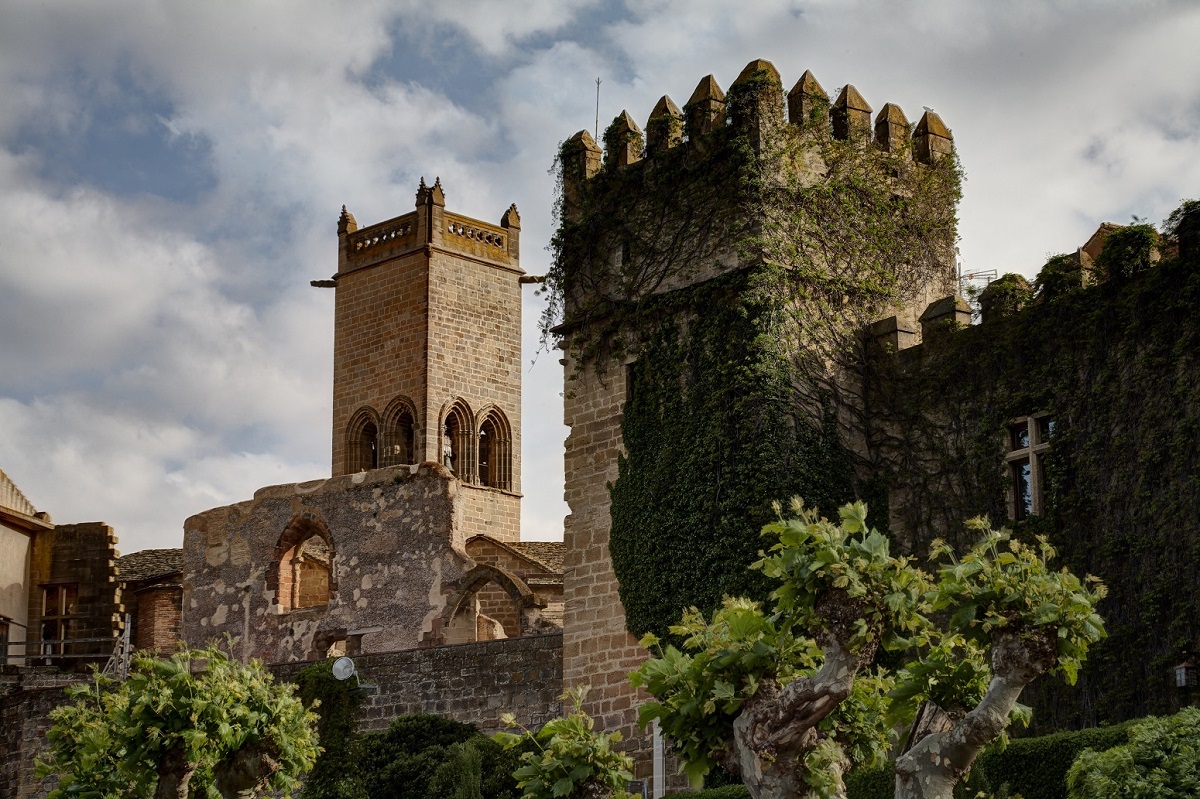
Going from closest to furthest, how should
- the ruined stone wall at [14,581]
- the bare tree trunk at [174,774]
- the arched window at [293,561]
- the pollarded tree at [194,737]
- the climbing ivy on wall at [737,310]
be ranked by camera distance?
the pollarded tree at [194,737], the bare tree trunk at [174,774], the climbing ivy on wall at [737,310], the arched window at [293,561], the ruined stone wall at [14,581]

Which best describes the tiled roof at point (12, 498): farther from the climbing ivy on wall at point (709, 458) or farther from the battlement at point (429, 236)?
the climbing ivy on wall at point (709, 458)

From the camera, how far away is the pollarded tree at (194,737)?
16.6 metres

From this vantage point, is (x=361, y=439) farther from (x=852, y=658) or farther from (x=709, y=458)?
(x=852, y=658)

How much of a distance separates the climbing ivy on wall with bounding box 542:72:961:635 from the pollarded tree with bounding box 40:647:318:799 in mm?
4901

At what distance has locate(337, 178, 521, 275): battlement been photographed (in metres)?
47.5

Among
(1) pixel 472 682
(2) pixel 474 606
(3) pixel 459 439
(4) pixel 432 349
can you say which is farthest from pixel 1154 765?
(3) pixel 459 439

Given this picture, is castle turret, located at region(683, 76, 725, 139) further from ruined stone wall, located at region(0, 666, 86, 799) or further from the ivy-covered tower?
ruined stone wall, located at region(0, 666, 86, 799)

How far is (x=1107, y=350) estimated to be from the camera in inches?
720

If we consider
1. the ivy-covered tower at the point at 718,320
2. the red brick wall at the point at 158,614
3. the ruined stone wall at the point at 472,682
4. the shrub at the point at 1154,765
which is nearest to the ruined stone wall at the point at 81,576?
the red brick wall at the point at 158,614

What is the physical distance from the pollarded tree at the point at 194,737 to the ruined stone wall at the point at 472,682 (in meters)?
5.32

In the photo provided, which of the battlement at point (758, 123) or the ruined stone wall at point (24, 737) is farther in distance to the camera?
the ruined stone wall at point (24, 737)

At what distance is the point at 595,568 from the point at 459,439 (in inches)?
1010

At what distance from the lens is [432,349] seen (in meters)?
46.7

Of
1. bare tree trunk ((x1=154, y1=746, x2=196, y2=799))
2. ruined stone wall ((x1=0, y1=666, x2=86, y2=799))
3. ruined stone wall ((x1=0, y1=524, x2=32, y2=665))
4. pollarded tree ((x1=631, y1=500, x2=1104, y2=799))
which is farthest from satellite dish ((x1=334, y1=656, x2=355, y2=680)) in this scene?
ruined stone wall ((x1=0, y1=524, x2=32, y2=665))
